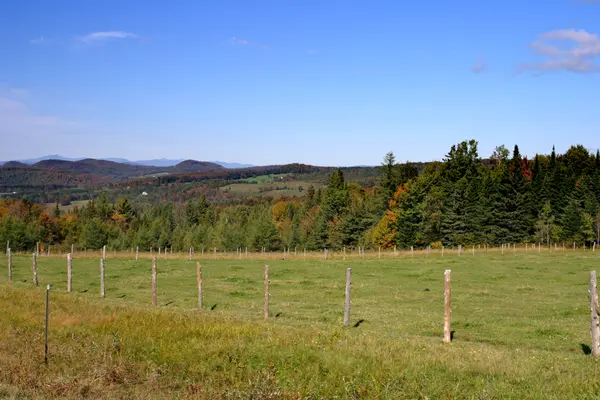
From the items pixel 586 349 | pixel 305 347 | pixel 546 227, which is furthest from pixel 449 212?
pixel 305 347

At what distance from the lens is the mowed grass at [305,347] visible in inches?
496

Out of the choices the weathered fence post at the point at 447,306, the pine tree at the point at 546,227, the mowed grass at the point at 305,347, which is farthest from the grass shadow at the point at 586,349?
the pine tree at the point at 546,227

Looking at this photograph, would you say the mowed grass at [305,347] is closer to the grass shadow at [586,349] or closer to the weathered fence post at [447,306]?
the grass shadow at [586,349]

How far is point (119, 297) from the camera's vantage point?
3012 centimetres

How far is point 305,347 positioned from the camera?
51.0 ft

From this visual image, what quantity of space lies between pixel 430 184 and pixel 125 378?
97503 millimetres

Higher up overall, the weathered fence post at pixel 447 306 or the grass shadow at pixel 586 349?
the weathered fence post at pixel 447 306

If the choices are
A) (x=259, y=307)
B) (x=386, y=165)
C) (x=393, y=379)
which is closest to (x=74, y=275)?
(x=259, y=307)

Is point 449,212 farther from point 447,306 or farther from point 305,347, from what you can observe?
point 305,347

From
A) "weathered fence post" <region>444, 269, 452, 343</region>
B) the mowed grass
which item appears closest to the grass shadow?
the mowed grass

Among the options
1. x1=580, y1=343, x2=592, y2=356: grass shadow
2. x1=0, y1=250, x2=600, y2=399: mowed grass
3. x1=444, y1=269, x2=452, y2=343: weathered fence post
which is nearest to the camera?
x1=0, y1=250, x2=600, y2=399: mowed grass

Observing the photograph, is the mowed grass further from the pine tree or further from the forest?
→ the pine tree

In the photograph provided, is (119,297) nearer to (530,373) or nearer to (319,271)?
(319,271)

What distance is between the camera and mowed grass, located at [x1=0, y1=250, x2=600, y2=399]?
1261 centimetres
